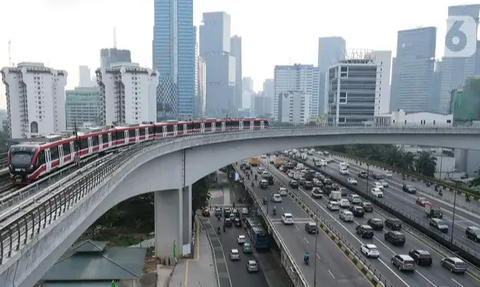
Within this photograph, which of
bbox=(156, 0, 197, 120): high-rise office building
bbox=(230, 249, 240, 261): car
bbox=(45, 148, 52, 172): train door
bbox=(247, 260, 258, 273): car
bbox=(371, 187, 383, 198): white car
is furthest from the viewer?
bbox=(156, 0, 197, 120): high-rise office building

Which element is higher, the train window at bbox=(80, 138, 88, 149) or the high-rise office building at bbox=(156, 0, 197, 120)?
the high-rise office building at bbox=(156, 0, 197, 120)

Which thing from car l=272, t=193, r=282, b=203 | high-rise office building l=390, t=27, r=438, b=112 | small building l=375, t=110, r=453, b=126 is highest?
high-rise office building l=390, t=27, r=438, b=112

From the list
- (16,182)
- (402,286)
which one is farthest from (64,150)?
(402,286)

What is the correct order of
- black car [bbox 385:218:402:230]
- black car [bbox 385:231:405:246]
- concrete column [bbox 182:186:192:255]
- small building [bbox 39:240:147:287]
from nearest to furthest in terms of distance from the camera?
1. small building [bbox 39:240:147:287]
2. black car [bbox 385:231:405:246]
3. concrete column [bbox 182:186:192:255]
4. black car [bbox 385:218:402:230]

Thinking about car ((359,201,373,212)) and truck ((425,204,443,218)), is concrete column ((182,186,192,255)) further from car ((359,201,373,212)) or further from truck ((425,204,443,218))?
truck ((425,204,443,218))

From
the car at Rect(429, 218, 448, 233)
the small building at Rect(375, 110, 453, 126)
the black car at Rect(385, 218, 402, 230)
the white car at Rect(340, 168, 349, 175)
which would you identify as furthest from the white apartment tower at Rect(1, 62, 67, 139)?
the car at Rect(429, 218, 448, 233)

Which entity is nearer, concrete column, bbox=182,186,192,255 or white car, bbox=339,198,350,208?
concrete column, bbox=182,186,192,255

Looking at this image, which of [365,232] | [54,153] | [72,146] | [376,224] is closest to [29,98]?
[72,146]

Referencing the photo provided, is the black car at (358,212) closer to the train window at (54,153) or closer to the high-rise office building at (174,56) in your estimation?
the train window at (54,153)
